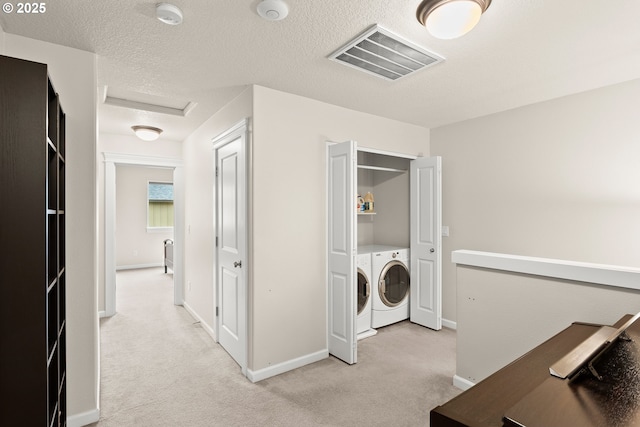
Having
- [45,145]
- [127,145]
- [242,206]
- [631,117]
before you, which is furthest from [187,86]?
[631,117]

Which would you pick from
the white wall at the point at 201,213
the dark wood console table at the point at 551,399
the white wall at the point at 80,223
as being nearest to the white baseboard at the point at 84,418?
the white wall at the point at 80,223

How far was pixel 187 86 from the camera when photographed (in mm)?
2693

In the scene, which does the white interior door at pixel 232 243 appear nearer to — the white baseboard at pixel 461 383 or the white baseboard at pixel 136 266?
the white baseboard at pixel 461 383

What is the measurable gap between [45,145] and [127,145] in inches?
147

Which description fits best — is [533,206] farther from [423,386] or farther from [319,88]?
[319,88]

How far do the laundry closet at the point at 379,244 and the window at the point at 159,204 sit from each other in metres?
5.81

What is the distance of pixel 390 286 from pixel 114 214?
12.7 feet

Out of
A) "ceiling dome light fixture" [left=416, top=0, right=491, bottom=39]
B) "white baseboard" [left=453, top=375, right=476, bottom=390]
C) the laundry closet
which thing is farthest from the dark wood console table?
the laundry closet

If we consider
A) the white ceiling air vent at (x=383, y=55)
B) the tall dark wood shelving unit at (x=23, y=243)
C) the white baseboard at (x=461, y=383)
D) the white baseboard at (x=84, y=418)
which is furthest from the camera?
the white baseboard at (x=461, y=383)

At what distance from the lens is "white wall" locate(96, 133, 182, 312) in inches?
168

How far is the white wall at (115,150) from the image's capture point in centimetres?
427

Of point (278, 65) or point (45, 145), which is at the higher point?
point (278, 65)

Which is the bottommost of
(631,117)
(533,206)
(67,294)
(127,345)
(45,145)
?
(127,345)

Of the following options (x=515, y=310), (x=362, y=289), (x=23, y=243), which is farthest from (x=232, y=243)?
(x=515, y=310)
